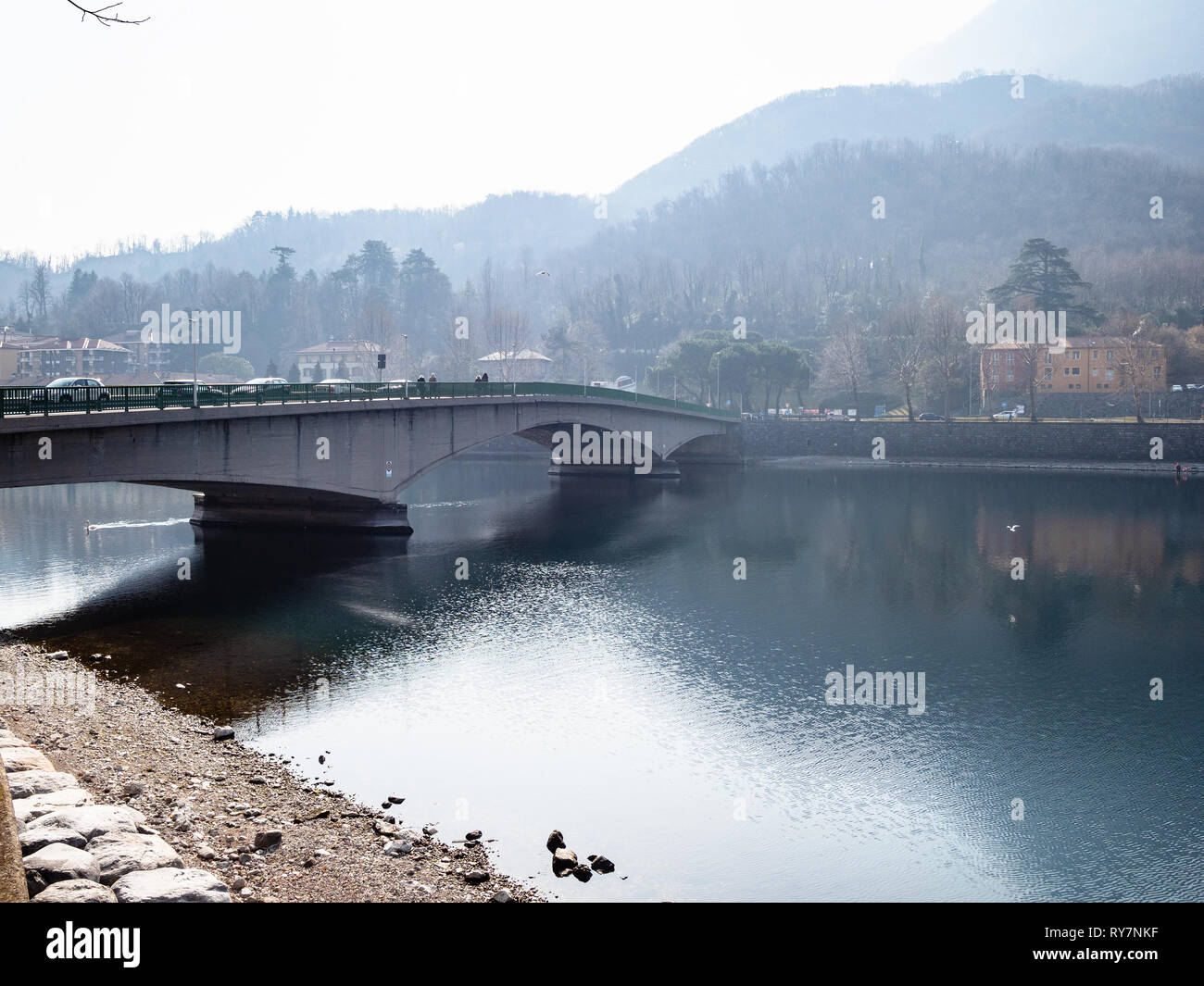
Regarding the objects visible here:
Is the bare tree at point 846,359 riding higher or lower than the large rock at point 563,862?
higher

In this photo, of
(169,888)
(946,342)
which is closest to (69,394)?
(169,888)

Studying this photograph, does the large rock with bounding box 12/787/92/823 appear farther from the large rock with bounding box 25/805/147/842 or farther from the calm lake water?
the calm lake water

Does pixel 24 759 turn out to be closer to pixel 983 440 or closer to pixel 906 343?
pixel 983 440

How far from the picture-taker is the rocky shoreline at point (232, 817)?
14.3 meters

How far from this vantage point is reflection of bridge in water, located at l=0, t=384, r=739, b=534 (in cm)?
3288

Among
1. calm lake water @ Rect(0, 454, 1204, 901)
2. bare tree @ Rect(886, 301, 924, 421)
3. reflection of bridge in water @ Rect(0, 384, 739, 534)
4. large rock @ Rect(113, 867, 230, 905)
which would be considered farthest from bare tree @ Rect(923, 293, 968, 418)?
large rock @ Rect(113, 867, 230, 905)

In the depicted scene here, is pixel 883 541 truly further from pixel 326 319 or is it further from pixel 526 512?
pixel 326 319

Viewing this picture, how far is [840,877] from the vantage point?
53.6 ft

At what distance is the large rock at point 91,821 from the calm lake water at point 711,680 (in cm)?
491

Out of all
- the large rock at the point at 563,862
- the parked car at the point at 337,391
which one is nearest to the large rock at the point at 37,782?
the large rock at the point at 563,862

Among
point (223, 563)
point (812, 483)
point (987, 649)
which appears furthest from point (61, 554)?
point (812, 483)

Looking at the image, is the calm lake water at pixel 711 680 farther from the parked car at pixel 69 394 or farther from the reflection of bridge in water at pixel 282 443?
the parked car at pixel 69 394

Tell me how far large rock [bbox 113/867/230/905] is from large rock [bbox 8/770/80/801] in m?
4.00
